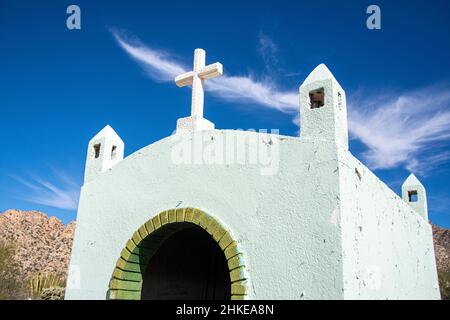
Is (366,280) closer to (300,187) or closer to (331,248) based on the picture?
(331,248)

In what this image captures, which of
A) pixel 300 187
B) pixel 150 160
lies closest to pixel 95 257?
pixel 150 160

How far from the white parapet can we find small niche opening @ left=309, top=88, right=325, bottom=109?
3045 millimetres

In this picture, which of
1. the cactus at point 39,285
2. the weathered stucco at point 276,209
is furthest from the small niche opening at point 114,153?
the cactus at point 39,285

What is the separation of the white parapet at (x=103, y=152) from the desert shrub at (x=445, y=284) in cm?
1171

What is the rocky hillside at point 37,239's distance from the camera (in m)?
16.2

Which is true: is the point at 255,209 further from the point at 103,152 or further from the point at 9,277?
the point at 9,277

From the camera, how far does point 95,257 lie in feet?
17.2

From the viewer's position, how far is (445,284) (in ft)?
48.3

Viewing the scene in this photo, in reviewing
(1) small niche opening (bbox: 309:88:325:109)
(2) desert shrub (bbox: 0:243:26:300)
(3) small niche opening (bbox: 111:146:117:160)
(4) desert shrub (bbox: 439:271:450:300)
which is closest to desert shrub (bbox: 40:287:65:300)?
(2) desert shrub (bbox: 0:243:26:300)

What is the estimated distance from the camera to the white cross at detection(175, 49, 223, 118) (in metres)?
5.21

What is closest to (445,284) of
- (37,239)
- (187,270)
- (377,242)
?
(187,270)

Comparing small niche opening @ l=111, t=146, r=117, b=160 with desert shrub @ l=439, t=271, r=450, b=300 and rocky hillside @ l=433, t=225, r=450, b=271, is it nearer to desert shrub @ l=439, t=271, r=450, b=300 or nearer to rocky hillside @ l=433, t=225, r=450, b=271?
desert shrub @ l=439, t=271, r=450, b=300

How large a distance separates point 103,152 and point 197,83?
1752 mm
